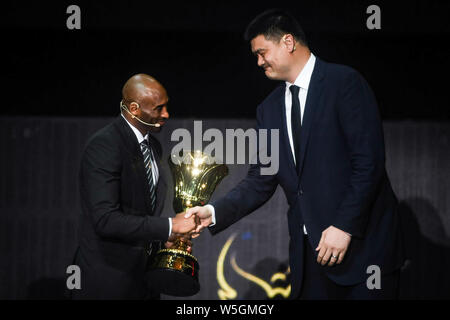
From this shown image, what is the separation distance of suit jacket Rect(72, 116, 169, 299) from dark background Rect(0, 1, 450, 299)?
1.19 meters

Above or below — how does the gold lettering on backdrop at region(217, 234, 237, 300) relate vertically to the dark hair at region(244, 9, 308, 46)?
below

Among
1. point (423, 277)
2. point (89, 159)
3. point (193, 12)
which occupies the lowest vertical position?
point (423, 277)

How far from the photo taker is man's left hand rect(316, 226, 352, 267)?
188 centimetres

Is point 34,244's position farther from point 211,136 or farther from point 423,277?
point 423,277

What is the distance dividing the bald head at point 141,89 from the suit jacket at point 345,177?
0.67 m

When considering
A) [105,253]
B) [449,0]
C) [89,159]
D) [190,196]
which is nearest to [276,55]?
[190,196]

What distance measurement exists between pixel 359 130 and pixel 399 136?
1869 millimetres

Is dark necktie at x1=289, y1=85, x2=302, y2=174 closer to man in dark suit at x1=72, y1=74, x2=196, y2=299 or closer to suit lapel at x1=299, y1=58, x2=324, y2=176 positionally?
suit lapel at x1=299, y1=58, x2=324, y2=176

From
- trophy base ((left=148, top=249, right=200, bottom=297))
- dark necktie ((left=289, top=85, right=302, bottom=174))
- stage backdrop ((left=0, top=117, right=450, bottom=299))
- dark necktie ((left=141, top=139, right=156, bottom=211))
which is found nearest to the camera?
dark necktie ((left=289, top=85, right=302, bottom=174))

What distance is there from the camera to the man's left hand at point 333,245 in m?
1.88

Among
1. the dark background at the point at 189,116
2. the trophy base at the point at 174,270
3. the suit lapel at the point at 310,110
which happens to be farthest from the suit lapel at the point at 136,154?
the dark background at the point at 189,116

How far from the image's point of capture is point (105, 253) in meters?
2.16

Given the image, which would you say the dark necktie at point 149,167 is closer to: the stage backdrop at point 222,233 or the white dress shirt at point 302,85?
the white dress shirt at point 302,85

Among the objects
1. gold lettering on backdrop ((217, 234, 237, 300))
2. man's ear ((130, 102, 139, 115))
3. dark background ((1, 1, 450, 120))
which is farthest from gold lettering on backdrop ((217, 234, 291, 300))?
man's ear ((130, 102, 139, 115))
